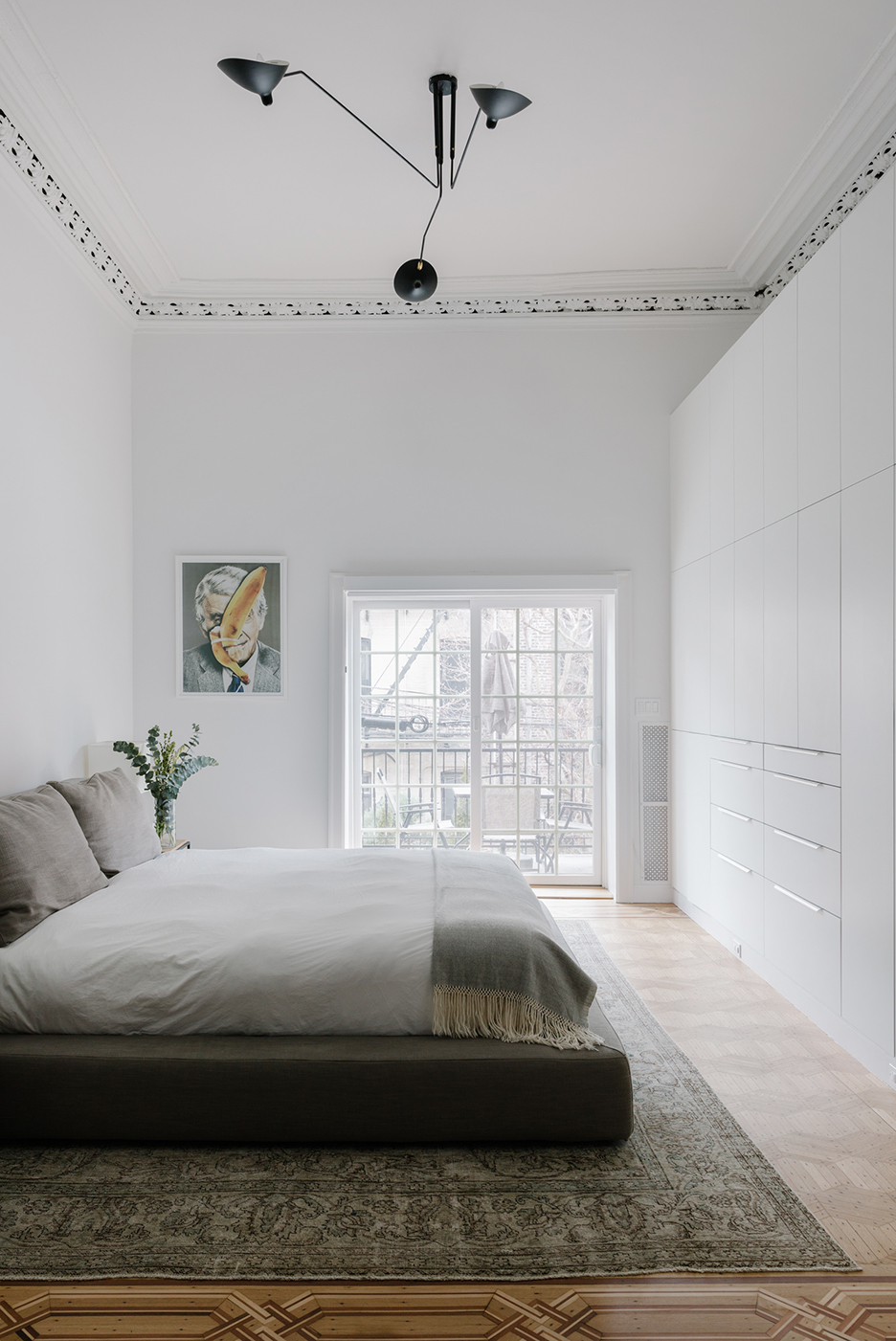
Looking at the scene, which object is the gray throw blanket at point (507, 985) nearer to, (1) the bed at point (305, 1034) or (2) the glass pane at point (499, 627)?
(1) the bed at point (305, 1034)

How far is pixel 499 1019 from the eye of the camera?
2295mm

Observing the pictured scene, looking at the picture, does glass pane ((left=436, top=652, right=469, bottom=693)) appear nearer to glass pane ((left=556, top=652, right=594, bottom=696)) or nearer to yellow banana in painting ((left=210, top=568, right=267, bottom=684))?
glass pane ((left=556, top=652, right=594, bottom=696))

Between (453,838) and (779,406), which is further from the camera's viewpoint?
(453,838)

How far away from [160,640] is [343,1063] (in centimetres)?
330

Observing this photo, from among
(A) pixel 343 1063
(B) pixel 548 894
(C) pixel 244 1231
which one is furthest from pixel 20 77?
(B) pixel 548 894

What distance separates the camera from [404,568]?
196 inches

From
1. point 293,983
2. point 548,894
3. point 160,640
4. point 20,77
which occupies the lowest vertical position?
point 548,894

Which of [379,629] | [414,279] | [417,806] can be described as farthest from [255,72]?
[417,806]

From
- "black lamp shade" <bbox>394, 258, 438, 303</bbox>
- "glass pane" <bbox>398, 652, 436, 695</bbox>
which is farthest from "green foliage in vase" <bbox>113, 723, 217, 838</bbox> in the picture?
"black lamp shade" <bbox>394, 258, 438, 303</bbox>

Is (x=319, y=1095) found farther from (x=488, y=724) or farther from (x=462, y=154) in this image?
(x=462, y=154)

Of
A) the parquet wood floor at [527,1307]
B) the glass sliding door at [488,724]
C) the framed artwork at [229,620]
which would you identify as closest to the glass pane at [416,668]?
the glass sliding door at [488,724]

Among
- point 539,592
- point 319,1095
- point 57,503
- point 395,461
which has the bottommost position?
point 319,1095

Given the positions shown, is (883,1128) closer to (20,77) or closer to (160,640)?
(160,640)

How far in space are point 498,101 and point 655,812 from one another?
11.6 ft
